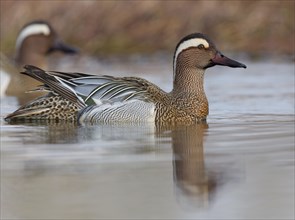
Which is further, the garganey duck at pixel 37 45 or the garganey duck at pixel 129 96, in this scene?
the garganey duck at pixel 37 45

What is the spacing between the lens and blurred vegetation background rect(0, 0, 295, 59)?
53.2ft

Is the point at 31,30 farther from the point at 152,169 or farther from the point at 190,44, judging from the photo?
the point at 152,169

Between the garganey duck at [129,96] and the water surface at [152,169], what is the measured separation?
6.8 inches

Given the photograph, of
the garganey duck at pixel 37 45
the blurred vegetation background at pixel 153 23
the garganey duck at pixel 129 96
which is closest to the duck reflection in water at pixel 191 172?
Answer: the garganey duck at pixel 129 96

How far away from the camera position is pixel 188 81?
382 inches

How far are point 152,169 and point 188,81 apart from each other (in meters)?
2.92

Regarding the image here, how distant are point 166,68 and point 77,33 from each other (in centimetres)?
262

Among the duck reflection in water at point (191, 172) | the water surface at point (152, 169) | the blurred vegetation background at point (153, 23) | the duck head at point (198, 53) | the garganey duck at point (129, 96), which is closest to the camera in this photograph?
the water surface at point (152, 169)

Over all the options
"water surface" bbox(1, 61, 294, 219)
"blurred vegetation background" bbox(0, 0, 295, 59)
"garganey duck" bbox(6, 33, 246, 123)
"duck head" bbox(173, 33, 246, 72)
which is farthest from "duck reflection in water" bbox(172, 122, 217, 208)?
"blurred vegetation background" bbox(0, 0, 295, 59)

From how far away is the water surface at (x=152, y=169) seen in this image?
5.81 m

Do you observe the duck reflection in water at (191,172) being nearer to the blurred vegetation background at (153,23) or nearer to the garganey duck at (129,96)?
the garganey duck at (129,96)

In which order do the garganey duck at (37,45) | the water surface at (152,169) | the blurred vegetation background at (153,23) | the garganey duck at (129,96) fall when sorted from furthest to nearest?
1. the blurred vegetation background at (153,23)
2. the garganey duck at (37,45)
3. the garganey duck at (129,96)
4. the water surface at (152,169)

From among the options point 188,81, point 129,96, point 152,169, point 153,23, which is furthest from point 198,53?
point 153,23

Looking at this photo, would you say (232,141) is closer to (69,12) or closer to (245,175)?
A: (245,175)
